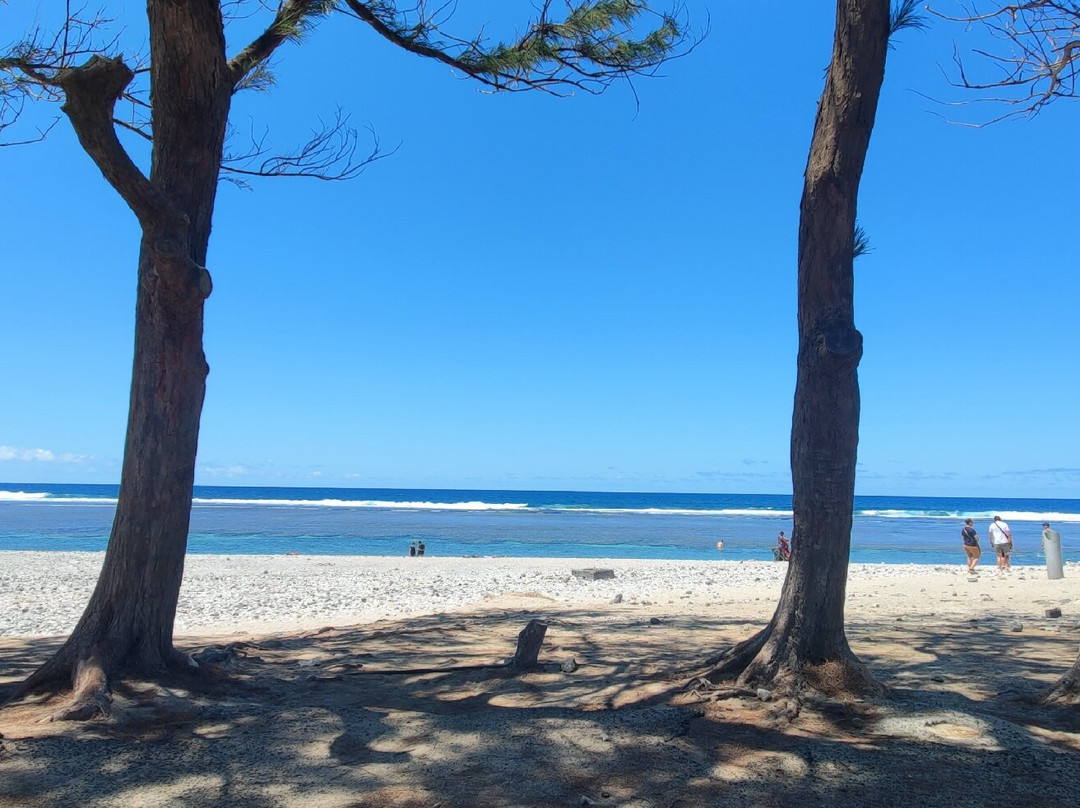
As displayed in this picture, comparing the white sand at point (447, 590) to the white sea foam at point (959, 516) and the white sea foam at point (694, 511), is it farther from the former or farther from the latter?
the white sea foam at point (959, 516)

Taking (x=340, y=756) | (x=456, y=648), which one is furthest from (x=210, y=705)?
(x=456, y=648)

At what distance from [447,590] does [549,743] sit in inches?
456

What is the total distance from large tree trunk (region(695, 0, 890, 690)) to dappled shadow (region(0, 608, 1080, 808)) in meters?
0.37

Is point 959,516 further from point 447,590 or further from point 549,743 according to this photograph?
point 549,743

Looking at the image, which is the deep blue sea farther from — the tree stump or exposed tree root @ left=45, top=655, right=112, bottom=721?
exposed tree root @ left=45, top=655, right=112, bottom=721

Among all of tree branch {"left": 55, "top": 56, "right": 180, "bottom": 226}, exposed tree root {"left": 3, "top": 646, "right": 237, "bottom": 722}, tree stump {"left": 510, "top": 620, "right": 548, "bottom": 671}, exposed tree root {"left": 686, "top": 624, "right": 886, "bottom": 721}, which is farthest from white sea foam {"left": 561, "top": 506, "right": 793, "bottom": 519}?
tree branch {"left": 55, "top": 56, "right": 180, "bottom": 226}

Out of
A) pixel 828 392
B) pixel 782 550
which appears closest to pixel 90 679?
pixel 828 392

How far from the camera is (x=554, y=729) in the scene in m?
4.08

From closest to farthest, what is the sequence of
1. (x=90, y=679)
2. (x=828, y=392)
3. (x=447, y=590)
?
(x=90, y=679) < (x=828, y=392) < (x=447, y=590)

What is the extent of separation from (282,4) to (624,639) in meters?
6.07

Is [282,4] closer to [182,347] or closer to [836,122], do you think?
→ [182,347]

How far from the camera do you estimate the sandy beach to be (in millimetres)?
3254

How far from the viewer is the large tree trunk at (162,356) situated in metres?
4.66

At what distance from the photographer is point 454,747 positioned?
3838mm
